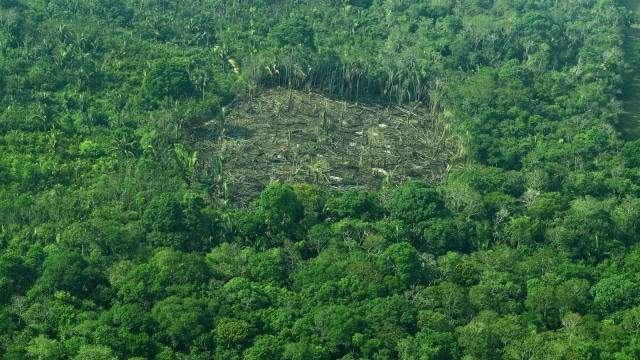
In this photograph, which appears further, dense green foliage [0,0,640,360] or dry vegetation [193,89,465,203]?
dry vegetation [193,89,465,203]

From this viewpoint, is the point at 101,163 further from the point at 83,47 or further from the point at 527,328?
Result: the point at 527,328

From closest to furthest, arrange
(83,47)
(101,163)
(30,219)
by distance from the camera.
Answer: (30,219), (101,163), (83,47)

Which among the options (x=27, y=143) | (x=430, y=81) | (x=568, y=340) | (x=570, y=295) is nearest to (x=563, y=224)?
(x=570, y=295)

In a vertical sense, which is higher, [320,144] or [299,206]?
[299,206]

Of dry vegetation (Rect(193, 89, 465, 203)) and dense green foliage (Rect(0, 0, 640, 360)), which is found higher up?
dense green foliage (Rect(0, 0, 640, 360))

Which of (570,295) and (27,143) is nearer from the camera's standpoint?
(570,295)

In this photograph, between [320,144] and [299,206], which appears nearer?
[299,206]
